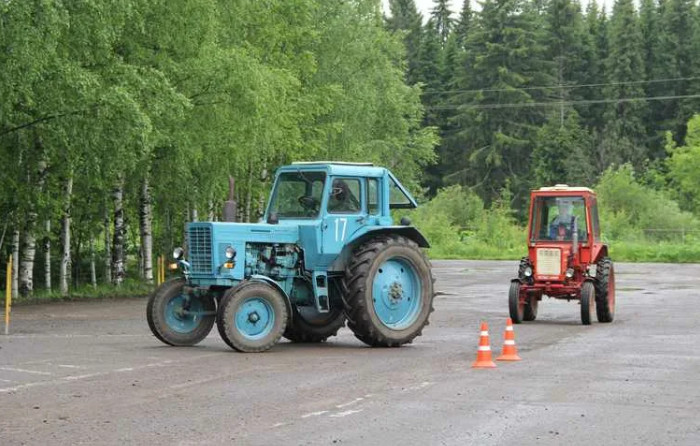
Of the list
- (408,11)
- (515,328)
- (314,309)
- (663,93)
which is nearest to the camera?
(314,309)

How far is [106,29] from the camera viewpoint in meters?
24.2

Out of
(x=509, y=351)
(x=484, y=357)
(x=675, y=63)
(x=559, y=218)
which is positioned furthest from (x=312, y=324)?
(x=675, y=63)

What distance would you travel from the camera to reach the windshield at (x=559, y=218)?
915 inches

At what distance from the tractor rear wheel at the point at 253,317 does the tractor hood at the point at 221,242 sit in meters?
0.55

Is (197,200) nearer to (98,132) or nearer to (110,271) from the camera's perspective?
(110,271)

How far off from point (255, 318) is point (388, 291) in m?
2.12

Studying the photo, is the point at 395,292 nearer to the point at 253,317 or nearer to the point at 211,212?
the point at 253,317

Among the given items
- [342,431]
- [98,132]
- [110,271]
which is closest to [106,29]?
[98,132]

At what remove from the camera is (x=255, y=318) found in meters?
16.1

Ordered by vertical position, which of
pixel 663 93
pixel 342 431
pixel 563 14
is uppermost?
pixel 563 14

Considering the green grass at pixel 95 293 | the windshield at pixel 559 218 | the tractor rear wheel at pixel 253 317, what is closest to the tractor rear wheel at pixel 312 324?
the tractor rear wheel at pixel 253 317

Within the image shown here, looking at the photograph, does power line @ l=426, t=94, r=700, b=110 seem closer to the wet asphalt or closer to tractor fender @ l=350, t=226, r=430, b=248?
Answer: the wet asphalt

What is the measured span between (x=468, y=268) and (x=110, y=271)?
2135cm

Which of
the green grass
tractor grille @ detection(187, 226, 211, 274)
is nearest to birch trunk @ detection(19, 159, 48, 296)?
the green grass
